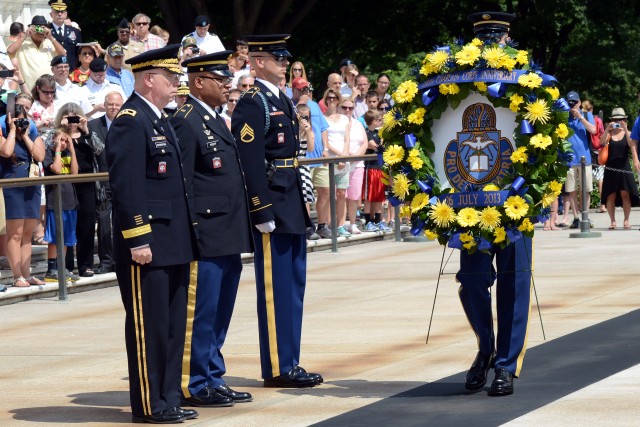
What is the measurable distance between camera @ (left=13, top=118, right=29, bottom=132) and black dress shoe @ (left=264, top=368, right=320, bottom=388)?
20.4 ft

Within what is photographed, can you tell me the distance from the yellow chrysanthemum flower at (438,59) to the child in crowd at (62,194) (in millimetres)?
6586

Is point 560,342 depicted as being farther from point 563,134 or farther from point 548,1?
point 548,1

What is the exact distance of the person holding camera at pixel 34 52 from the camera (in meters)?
19.8

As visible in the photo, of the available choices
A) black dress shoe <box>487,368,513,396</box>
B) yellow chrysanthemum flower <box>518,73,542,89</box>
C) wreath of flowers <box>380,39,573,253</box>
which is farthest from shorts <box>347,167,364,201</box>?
black dress shoe <box>487,368,513,396</box>

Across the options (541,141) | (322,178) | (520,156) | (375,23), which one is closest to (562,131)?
(541,141)

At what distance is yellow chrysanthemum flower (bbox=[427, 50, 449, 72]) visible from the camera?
955 cm

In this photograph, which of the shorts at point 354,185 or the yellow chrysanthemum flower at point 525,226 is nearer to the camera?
the yellow chrysanthemum flower at point 525,226

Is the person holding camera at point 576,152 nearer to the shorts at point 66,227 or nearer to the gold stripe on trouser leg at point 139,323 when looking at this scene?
the shorts at point 66,227

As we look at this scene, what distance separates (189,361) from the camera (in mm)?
9203

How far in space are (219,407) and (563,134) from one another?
8.59ft

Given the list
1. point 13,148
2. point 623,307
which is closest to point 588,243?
point 623,307

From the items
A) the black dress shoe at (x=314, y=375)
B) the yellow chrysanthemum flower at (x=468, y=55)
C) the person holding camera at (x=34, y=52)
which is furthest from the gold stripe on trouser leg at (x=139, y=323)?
the person holding camera at (x=34, y=52)

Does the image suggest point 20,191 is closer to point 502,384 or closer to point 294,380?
point 294,380

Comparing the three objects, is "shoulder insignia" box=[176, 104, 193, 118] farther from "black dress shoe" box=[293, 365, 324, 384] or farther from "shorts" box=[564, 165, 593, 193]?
"shorts" box=[564, 165, 593, 193]
